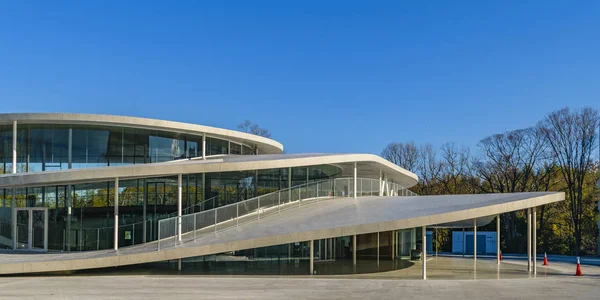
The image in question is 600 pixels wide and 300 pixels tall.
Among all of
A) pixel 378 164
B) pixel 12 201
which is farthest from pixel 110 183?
pixel 378 164

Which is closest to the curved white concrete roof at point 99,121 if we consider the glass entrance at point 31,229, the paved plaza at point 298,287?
the glass entrance at point 31,229

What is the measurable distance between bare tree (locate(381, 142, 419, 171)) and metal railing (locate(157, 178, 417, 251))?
118 feet

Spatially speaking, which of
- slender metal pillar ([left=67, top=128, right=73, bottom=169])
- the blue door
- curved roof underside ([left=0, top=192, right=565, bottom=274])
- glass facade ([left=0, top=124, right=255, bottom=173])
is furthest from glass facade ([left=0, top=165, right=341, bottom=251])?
the blue door

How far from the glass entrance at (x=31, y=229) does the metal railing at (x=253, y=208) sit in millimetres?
5758

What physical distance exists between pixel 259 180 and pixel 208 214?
3.95 metres

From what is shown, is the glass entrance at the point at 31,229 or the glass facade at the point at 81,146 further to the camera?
the glass facade at the point at 81,146

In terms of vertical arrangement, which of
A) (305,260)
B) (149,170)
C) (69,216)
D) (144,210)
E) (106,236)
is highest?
(149,170)

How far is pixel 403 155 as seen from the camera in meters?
65.6

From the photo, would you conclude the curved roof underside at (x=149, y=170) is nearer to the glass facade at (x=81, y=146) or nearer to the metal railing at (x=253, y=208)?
the metal railing at (x=253, y=208)

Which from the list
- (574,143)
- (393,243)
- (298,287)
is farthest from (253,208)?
(574,143)

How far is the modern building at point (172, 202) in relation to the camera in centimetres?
1978

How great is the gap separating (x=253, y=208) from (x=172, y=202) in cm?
334

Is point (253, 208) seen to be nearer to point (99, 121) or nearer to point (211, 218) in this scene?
point (211, 218)

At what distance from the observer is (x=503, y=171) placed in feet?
172
